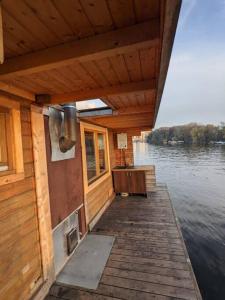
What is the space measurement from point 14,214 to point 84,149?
7.37ft

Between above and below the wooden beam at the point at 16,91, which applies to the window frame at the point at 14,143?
below

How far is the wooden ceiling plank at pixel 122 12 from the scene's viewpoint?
2.94 feet

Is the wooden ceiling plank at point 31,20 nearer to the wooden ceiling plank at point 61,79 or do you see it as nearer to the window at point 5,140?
the wooden ceiling plank at point 61,79

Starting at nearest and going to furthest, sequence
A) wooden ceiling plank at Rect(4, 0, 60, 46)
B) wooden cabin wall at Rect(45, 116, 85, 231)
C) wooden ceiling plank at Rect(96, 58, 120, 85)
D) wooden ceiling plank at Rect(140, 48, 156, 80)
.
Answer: wooden ceiling plank at Rect(4, 0, 60, 46) < wooden ceiling plank at Rect(140, 48, 156, 80) < wooden ceiling plank at Rect(96, 58, 120, 85) < wooden cabin wall at Rect(45, 116, 85, 231)

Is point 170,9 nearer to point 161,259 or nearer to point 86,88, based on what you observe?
point 86,88

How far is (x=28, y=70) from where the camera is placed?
1372mm

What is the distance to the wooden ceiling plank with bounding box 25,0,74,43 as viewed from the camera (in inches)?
34.9

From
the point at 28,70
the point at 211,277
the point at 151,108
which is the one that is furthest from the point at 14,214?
the point at 211,277

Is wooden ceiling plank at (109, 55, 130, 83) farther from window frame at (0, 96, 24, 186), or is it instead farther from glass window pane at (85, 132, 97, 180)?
glass window pane at (85, 132, 97, 180)

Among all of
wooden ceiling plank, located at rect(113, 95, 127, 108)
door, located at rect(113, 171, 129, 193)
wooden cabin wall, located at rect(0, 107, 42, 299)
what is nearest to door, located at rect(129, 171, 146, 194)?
door, located at rect(113, 171, 129, 193)

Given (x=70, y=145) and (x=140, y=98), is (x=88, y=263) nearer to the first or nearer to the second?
(x=70, y=145)

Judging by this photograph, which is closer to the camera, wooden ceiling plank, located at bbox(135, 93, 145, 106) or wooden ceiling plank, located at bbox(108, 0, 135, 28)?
wooden ceiling plank, located at bbox(108, 0, 135, 28)

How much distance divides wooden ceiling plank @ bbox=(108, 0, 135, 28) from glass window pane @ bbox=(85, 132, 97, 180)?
3.35 metres

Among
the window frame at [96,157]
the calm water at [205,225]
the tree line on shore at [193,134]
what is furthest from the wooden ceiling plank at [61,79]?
the tree line on shore at [193,134]
